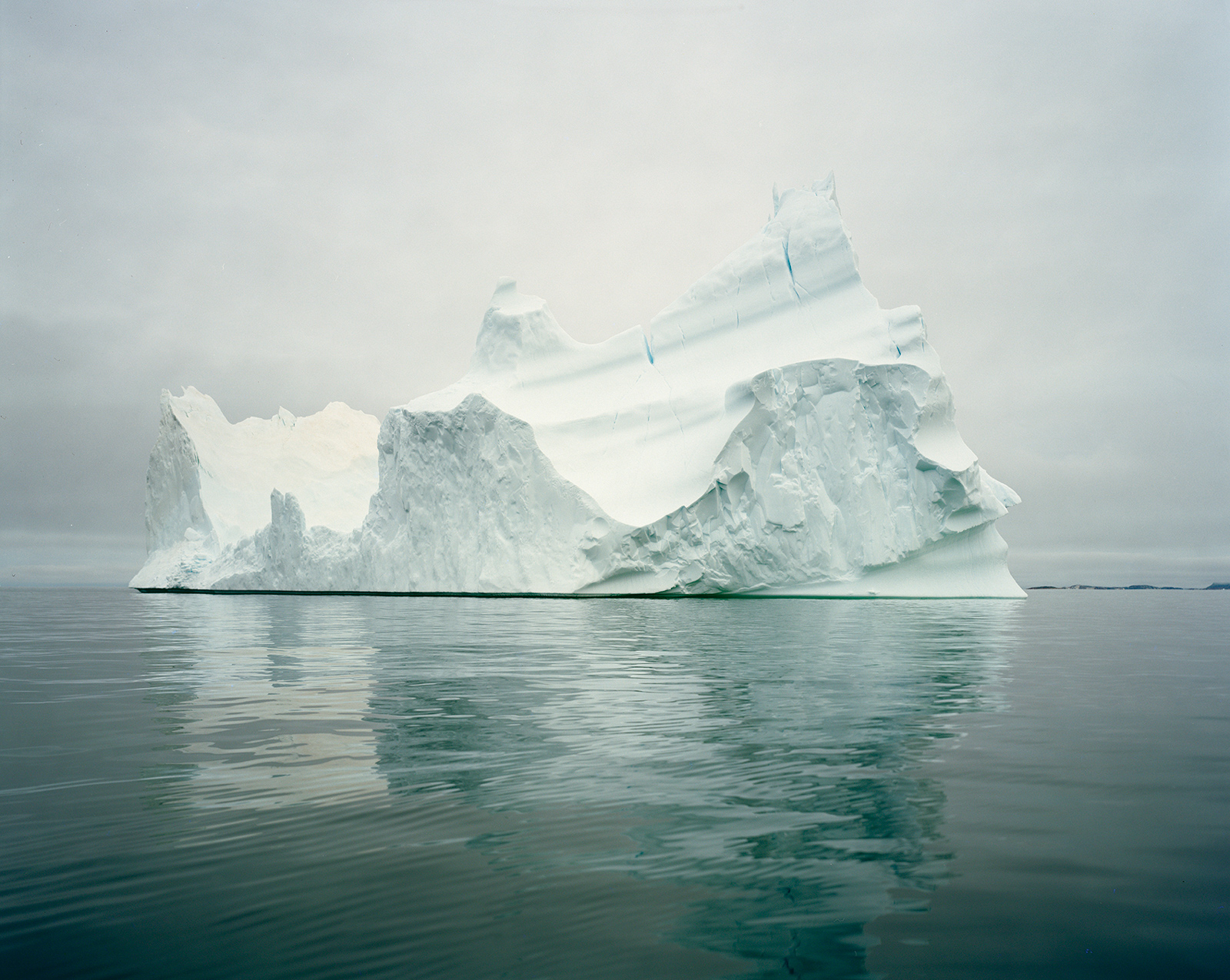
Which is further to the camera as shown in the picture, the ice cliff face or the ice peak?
the ice peak

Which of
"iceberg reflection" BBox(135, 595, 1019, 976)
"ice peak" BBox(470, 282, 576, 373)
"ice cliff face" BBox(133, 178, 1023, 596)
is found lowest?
"iceberg reflection" BBox(135, 595, 1019, 976)

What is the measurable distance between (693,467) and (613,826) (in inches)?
999

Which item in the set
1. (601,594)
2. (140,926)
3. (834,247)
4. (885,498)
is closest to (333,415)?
(601,594)

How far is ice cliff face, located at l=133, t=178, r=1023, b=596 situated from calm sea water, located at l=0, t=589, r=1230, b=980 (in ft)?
59.1

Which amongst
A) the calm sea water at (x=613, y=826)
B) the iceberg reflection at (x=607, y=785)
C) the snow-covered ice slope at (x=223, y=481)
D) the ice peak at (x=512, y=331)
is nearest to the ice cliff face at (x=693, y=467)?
the ice peak at (x=512, y=331)

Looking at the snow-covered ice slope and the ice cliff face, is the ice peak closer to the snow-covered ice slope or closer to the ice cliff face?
the ice cliff face

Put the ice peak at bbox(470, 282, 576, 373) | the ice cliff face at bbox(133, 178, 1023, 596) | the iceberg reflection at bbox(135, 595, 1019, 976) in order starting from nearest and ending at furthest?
the iceberg reflection at bbox(135, 595, 1019, 976)
the ice cliff face at bbox(133, 178, 1023, 596)
the ice peak at bbox(470, 282, 576, 373)

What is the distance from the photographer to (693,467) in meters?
28.5

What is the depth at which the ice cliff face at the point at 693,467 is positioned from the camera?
25.9 meters

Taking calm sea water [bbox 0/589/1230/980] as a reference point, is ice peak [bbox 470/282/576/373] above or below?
above

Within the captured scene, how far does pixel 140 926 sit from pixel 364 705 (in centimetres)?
395

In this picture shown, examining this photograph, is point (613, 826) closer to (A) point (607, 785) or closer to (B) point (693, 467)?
(A) point (607, 785)

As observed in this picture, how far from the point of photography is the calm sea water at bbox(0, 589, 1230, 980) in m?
2.35

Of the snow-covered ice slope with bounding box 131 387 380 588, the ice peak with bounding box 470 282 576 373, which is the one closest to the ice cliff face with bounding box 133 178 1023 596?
the ice peak with bounding box 470 282 576 373
